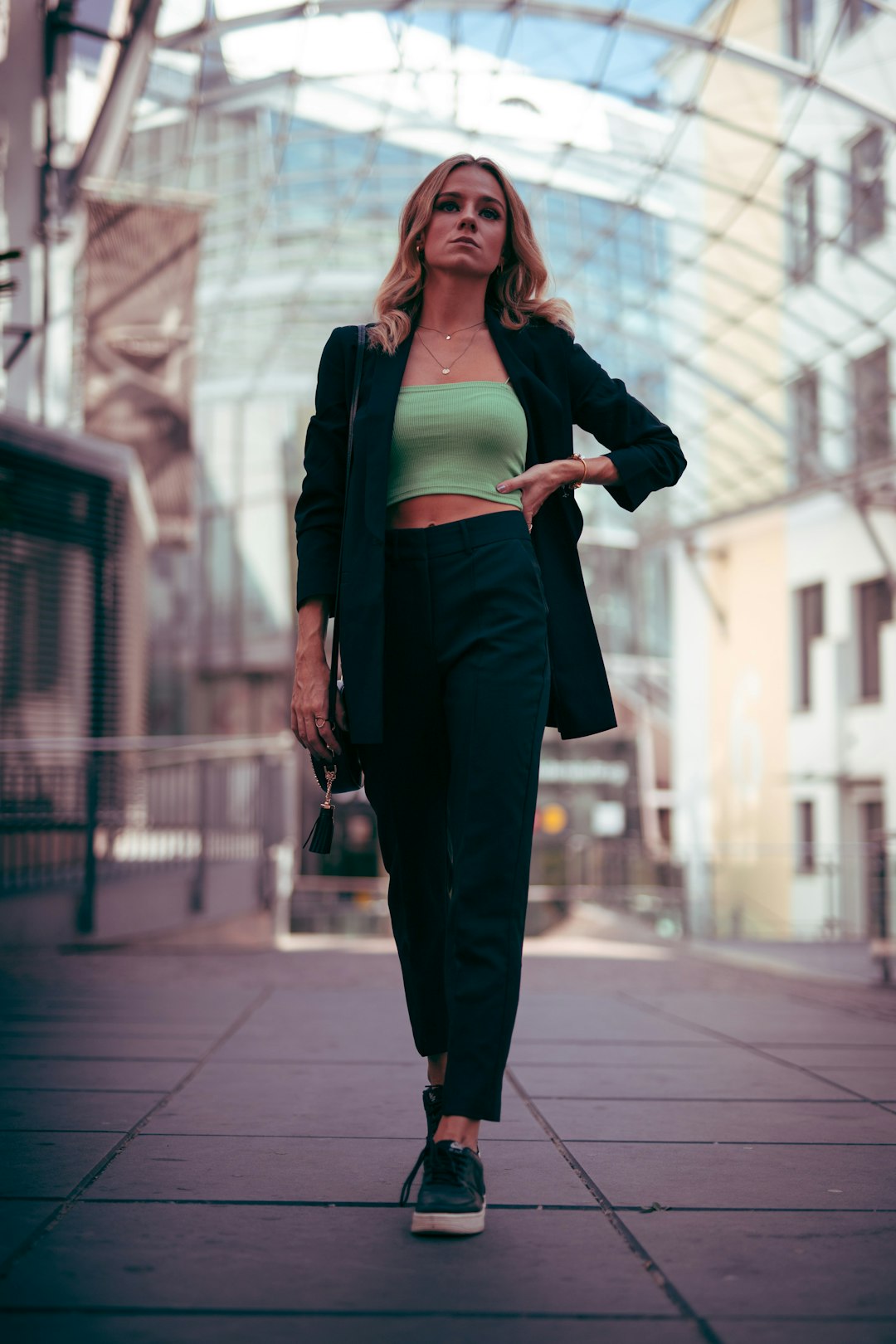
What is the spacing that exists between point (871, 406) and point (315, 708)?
2016 cm

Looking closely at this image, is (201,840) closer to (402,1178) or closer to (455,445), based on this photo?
(402,1178)

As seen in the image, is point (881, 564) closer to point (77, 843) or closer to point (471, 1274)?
point (77, 843)

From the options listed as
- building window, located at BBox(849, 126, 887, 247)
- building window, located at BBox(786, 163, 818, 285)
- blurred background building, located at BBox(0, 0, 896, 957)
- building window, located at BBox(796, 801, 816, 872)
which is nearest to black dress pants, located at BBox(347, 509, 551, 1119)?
blurred background building, located at BBox(0, 0, 896, 957)

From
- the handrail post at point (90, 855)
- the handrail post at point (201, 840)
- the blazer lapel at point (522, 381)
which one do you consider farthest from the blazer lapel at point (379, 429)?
the handrail post at point (201, 840)

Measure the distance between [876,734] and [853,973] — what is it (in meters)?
11.5

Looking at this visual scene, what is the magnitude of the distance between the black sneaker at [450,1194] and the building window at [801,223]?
1885 cm

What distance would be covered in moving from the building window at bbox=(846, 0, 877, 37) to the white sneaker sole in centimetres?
1591

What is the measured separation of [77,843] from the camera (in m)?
9.33

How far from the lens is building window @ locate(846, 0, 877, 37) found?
15852 millimetres

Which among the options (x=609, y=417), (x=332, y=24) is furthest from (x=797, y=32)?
(x=609, y=417)

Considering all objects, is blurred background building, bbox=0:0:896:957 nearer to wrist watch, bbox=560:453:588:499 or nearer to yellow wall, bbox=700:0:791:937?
yellow wall, bbox=700:0:791:937

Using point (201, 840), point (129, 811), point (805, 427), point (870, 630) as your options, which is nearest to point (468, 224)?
point (129, 811)

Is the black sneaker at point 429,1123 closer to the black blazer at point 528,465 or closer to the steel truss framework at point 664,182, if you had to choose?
the black blazer at point 528,465

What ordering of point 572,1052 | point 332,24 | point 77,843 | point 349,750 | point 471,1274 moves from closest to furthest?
point 471,1274, point 349,750, point 572,1052, point 77,843, point 332,24
